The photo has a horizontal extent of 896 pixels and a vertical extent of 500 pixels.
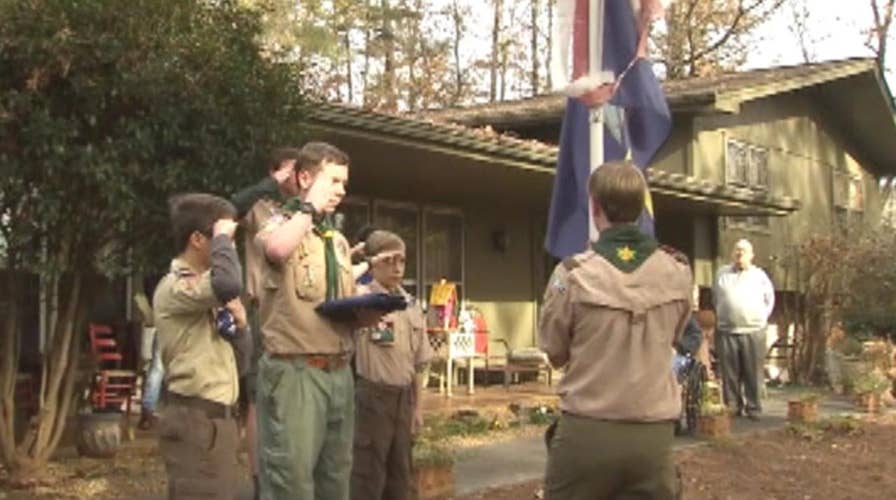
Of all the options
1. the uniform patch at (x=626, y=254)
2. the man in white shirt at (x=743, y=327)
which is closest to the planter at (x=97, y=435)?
the uniform patch at (x=626, y=254)

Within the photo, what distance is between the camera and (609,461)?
3.73 meters

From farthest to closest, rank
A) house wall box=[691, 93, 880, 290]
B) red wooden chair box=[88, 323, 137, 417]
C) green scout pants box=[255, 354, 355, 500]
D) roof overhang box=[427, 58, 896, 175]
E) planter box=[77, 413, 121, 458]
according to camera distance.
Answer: house wall box=[691, 93, 880, 290], roof overhang box=[427, 58, 896, 175], red wooden chair box=[88, 323, 137, 417], planter box=[77, 413, 121, 458], green scout pants box=[255, 354, 355, 500]

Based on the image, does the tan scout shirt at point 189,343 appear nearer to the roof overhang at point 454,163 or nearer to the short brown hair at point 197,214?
the short brown hair at point 197,214

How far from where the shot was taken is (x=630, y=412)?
3.73 m

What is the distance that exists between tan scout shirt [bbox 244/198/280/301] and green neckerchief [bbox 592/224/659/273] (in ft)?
4.25

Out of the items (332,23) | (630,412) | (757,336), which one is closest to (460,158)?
(757,336)

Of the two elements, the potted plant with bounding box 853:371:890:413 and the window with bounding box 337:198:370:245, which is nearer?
the potted plant with bounding box 853:371:890:413

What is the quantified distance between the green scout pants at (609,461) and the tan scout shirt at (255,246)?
137cm

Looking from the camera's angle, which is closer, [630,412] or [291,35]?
[630,412]

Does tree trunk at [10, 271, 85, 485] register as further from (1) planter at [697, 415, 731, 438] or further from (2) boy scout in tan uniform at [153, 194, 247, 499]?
(1) planter at [697, 415, 731, 438]

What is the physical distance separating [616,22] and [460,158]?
16.4ft

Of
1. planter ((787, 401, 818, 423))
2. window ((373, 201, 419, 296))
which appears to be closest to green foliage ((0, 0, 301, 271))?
planter ((787, 401, 818, 423))

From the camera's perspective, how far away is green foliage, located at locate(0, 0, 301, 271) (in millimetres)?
6625

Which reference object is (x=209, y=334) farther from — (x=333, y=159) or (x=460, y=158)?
(x=460, y=158)
